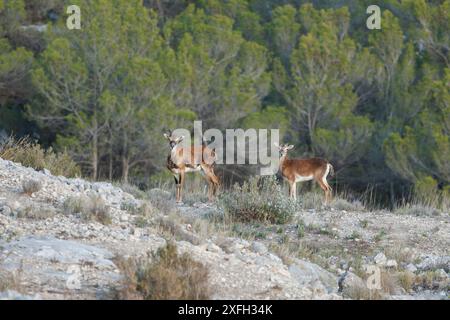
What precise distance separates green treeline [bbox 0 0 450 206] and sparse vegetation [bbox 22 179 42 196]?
1672 cm

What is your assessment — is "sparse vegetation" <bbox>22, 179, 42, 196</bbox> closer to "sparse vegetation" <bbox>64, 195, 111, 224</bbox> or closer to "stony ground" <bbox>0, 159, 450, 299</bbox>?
"stony ground" <bbox>0, 159, 450, 299</bbox>

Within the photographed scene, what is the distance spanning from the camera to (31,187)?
1202 cm

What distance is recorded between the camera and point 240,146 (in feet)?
Result: 105

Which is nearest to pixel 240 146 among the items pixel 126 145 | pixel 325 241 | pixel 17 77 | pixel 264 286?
pixel 126 145

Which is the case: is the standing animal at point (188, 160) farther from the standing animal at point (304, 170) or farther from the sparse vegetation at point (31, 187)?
the sparse vegetation at point (31, 187)

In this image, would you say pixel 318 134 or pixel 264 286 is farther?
pixel 318 134

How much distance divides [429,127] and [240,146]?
6525 millimetres

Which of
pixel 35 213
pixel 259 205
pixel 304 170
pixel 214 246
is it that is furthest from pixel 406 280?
pixel 304 170

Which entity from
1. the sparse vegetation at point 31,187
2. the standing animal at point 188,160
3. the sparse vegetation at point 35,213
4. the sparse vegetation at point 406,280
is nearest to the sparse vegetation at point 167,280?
the sparse vegetation at point 35,213

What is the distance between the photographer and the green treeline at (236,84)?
3047cm

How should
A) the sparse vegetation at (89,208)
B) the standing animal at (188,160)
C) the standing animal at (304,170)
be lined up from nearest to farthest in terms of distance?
1. the sparse vegetation at (89,208)
2. the standing animal at (188,160)
3. the standing animal at (304,170)

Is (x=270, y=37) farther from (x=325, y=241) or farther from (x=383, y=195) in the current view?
(x=325, y=241)

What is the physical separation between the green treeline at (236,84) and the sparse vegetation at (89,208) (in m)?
17.4

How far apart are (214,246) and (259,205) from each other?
353 centimetres
